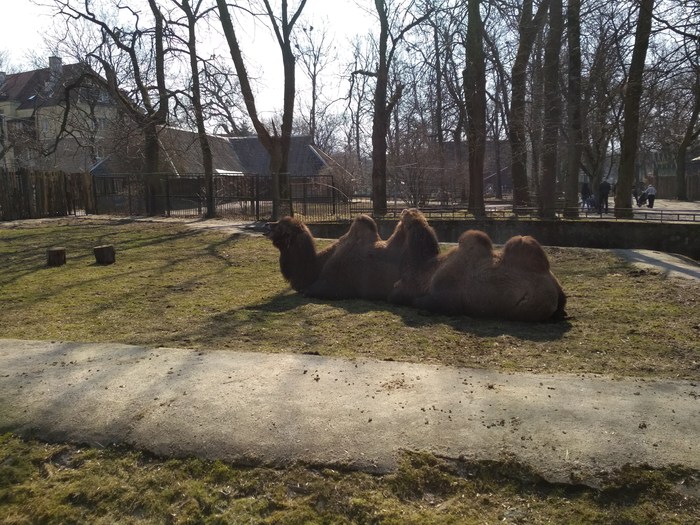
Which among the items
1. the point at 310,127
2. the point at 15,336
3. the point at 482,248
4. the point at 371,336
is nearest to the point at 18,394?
the point at 15,336

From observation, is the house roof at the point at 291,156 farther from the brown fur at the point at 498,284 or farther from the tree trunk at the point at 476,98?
the brown fur at the point at 498,284

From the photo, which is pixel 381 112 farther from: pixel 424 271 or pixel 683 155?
pixel 683 155

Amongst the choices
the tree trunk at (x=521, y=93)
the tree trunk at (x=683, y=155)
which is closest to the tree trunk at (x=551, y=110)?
the tree trunk at (x=521, y=93)

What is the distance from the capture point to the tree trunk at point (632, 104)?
52.3 ft

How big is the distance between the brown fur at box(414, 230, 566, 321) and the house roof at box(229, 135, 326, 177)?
144 feet

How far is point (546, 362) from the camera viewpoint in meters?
5.64

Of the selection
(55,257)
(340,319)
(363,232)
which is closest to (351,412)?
(340,319)

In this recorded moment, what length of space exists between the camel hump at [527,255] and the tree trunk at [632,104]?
1119 cm

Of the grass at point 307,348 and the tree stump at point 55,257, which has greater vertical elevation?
the tree stump at point 55,257

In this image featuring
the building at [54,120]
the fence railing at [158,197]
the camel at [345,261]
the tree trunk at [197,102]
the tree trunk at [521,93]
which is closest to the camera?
the camel at [345,261]

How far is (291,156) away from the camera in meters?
54.2

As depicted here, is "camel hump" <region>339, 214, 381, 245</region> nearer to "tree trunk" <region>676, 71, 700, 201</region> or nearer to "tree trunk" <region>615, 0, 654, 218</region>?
"tree trunk" <region>615, 0, 654, 218</region>

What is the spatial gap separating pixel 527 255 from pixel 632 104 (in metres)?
14.9

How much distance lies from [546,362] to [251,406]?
117 inches
